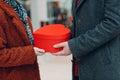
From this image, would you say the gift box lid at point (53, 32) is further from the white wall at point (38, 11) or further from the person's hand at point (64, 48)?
the white wall at point (38, 11)

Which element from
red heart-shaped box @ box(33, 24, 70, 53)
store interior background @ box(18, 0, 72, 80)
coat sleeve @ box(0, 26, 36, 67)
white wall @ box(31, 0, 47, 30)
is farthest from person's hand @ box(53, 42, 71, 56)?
white wall @ box(31, 0, 47, 30)

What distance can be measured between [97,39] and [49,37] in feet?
0.88

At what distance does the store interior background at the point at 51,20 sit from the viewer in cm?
364

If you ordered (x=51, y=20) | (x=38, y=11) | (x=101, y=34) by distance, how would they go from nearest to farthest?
(x=101, y=34) < (x=38, y=11) < (x=51, y=20)

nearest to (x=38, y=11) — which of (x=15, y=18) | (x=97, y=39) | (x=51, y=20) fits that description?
(x=51, y=20)

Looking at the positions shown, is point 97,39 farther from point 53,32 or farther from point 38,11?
point 38,11

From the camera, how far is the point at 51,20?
4617mm

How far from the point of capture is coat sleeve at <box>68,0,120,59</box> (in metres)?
1.31

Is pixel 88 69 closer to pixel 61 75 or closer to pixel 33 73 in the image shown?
pixel 33 73

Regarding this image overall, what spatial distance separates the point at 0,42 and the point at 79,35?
0.42 meters

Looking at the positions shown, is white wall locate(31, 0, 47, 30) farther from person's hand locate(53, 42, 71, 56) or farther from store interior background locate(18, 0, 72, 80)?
person's hand locate(53, 42, 71, 56)

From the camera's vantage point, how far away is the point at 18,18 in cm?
153

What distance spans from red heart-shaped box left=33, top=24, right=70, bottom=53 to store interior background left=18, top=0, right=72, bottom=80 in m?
1.80

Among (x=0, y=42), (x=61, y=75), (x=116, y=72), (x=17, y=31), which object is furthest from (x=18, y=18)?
(x=61, y=75)
